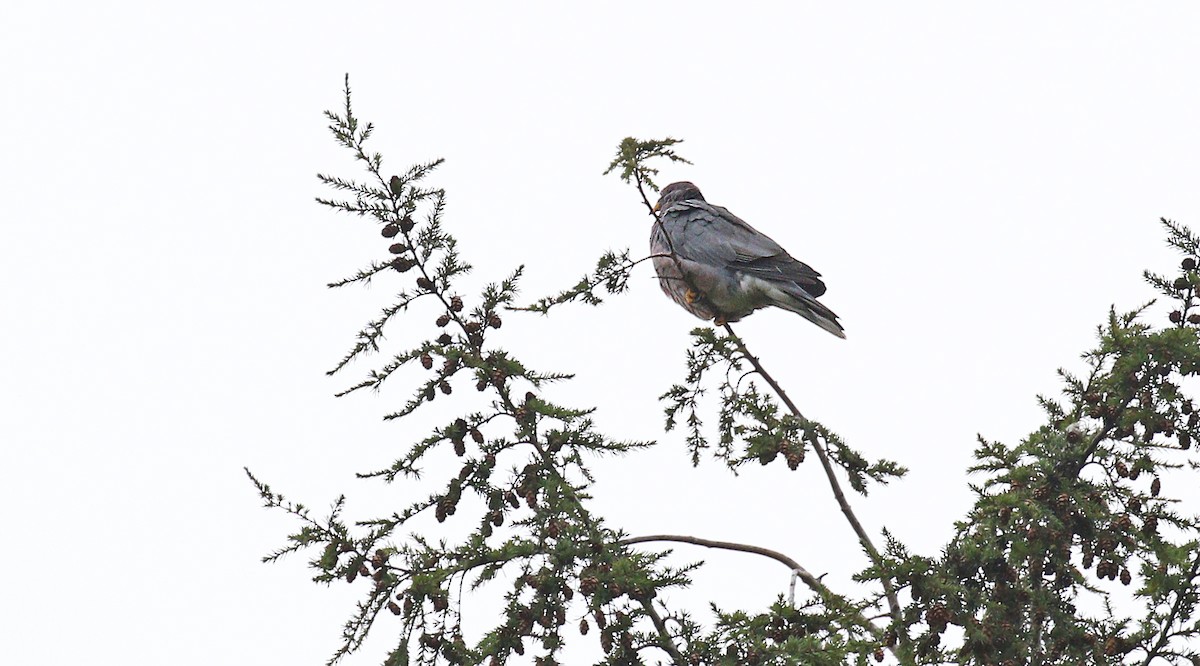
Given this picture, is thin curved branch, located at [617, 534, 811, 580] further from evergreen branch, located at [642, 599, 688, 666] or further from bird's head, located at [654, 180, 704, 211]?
bird's head, located at [654, 180, 704, 211]

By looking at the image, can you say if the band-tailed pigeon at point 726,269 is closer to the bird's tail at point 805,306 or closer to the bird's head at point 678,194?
the bird's tail at point 805,306

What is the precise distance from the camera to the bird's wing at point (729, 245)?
7.84 metres

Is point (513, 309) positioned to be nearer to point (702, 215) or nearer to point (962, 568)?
point (962, 568)

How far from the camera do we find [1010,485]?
4.25 metres

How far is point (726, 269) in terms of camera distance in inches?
316

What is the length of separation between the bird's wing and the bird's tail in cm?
11

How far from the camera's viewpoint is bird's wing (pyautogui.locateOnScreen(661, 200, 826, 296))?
7836mm

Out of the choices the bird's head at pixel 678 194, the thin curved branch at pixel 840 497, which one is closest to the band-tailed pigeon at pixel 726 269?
the bird's head at pixel 678 194

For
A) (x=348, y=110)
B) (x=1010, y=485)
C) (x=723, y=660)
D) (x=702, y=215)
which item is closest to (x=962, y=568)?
(x=1010, y=485)

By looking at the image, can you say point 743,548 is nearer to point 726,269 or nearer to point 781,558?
point 781,558

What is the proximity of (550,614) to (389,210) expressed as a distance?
1630mm

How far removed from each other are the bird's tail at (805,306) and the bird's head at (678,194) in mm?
1489

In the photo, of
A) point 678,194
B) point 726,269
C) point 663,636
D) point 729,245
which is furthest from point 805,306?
point 663,636

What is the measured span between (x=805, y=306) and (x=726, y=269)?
28.3 inches
